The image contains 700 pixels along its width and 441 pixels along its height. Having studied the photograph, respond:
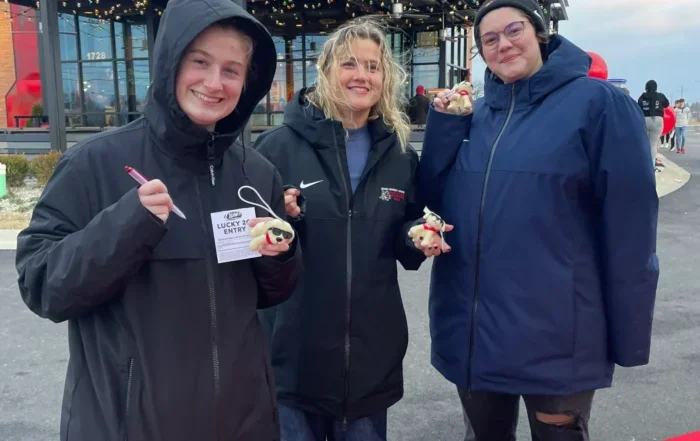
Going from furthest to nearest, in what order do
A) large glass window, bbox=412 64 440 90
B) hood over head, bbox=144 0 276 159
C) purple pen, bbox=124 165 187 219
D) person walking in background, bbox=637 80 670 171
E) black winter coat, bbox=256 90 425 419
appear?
large glass window, bbox=412 64 440 90
person walking in background, bbox=637 80 670 171
black winter coat, bbox=256 90 425 419
hood over head, bbox=144 0 276 159
purple pen, bbox=124 165 187 219

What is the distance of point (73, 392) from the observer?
180 cm

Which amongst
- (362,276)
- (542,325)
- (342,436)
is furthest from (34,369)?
(542,325)

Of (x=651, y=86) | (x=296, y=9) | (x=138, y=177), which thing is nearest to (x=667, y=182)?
(x=651, y=86)

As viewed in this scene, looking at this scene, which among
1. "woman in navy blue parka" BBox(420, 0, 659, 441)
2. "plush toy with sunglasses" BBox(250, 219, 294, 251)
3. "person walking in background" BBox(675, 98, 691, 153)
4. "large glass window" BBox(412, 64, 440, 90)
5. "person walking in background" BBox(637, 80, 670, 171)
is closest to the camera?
"plush toy with sunglasses" BBox(250, 219, 294, 251)

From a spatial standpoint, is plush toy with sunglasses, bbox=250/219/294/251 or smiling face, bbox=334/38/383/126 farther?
smiling face, bbox=334/38/383/126

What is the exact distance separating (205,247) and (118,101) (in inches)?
890

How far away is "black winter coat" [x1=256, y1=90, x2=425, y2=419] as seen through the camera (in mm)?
2445

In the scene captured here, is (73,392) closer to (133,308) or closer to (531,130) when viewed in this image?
(133,308)

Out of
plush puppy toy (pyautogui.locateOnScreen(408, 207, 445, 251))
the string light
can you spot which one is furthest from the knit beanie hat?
the string light

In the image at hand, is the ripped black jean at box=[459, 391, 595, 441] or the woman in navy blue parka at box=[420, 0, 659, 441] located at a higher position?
the woman in navy blue parka at box=[420, 0, 659, 441]

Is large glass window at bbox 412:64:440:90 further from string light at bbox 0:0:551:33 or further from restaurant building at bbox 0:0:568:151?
string light at bbox 0:0:551:33

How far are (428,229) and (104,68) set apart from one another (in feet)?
75.4

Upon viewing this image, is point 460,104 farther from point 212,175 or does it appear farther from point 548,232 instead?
point 212,175

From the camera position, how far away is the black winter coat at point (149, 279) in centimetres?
164
